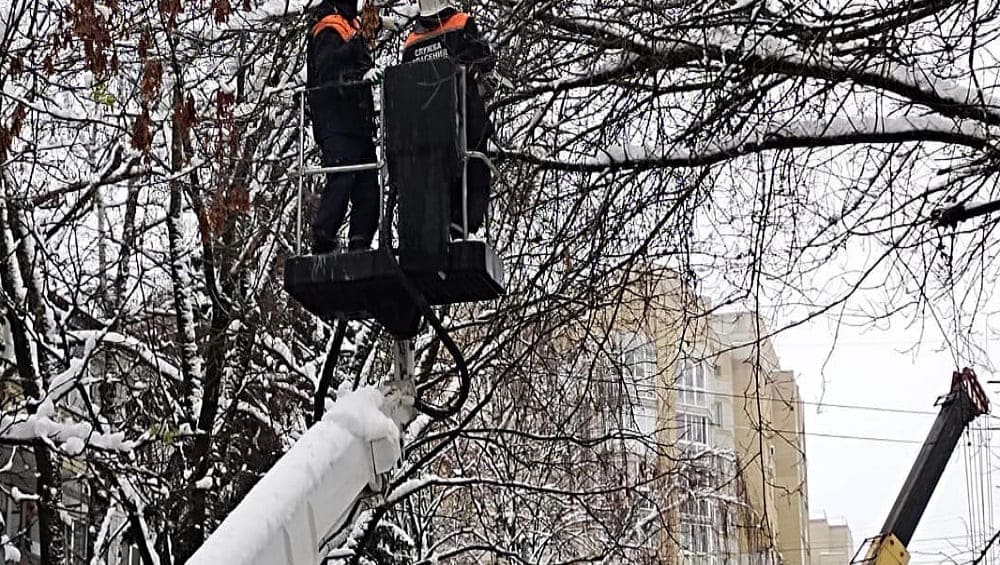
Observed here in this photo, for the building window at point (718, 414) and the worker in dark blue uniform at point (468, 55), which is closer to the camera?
the worker in dark blue uniform at point (468, 55)

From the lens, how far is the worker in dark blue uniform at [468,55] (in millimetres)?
5570

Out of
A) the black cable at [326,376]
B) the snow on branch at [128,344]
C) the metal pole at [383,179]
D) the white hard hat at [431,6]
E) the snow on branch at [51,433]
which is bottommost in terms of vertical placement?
the black cable at [326,376]

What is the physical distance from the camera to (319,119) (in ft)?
19.2

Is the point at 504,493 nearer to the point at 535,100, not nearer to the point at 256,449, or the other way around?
the point at 256,449

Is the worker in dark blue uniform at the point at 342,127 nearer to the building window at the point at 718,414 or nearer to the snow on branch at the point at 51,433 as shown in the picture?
the snow on branch at the point at 51,433

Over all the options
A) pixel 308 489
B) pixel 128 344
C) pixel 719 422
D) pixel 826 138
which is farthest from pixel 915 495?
pixel 719 422

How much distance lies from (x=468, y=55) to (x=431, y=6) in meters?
0.34

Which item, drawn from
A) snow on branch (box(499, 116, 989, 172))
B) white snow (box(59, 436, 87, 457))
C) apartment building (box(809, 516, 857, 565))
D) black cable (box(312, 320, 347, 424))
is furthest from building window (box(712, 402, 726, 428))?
black cable (box(312, 320, 347, 424))

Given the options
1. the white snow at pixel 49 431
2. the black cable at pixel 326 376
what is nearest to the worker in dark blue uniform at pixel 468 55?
the black cable at pixel 326 376

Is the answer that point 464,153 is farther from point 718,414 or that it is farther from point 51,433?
point 718,414

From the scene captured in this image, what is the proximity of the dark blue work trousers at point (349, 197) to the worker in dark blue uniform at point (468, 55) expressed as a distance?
439 mm

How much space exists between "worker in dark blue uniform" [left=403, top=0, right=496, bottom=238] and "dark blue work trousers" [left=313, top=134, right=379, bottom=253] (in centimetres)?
44

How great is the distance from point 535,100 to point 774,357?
3.17 m

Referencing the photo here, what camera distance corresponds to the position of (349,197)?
5.79 metres
